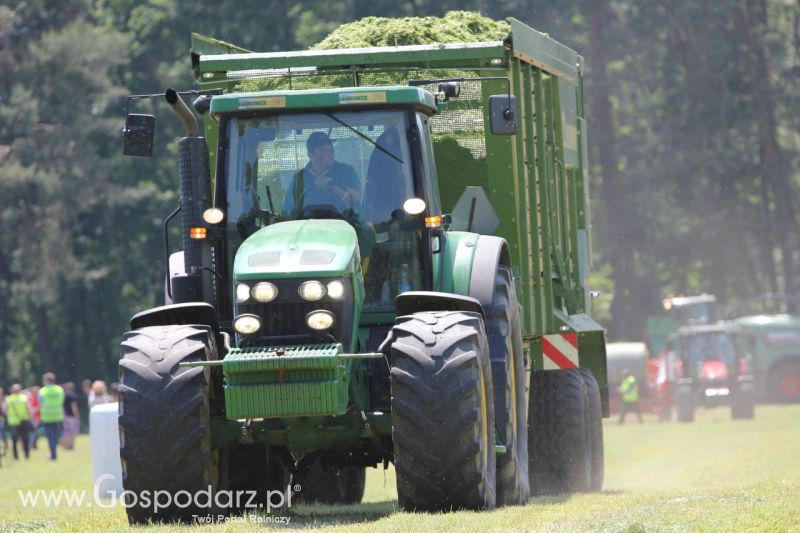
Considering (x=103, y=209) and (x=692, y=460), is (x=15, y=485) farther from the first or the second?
(x=103, y=209)

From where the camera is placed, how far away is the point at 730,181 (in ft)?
193

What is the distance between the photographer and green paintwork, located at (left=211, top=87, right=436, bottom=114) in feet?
37.7

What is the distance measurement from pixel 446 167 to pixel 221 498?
3934 millimetres

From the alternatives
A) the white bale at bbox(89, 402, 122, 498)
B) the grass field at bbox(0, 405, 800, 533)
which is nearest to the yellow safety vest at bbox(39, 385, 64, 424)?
the grass field at bbox(0, 405, 800, 533)

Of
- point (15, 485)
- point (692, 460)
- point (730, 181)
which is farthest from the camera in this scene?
point (730, 181)

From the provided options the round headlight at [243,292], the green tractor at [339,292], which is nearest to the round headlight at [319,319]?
the green tractor at [339,292]

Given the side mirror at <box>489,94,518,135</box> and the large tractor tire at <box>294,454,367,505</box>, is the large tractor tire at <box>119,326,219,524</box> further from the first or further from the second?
the large tractor tire at <box>294,454,367,505</box>

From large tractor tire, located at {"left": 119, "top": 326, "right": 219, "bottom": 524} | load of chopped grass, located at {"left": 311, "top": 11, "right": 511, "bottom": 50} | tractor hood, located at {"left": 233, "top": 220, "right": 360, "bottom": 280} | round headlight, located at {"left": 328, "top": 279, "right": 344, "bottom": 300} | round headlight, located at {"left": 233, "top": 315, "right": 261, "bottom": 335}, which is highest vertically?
load of chopped grass, located at {"left": 311, "top": 11, "right": 511, "bottom": 50}

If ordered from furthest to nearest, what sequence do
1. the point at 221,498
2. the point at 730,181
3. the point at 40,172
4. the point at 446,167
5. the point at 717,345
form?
the point at 730,181
the point at 40,172
the point at 717,345
the point at 446,167
the point at 221,498

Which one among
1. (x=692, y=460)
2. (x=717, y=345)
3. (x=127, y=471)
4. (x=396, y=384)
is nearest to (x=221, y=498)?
(x=127, y=471)

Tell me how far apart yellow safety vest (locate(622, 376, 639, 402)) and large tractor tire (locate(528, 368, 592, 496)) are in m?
27.8

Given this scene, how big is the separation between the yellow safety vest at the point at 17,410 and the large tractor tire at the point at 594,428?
61.4ft

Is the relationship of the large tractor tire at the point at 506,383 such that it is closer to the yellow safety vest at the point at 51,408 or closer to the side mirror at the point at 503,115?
the side mirror at the point at 503,115

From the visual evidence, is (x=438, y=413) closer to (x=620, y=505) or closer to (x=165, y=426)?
(x=165, y=426)
